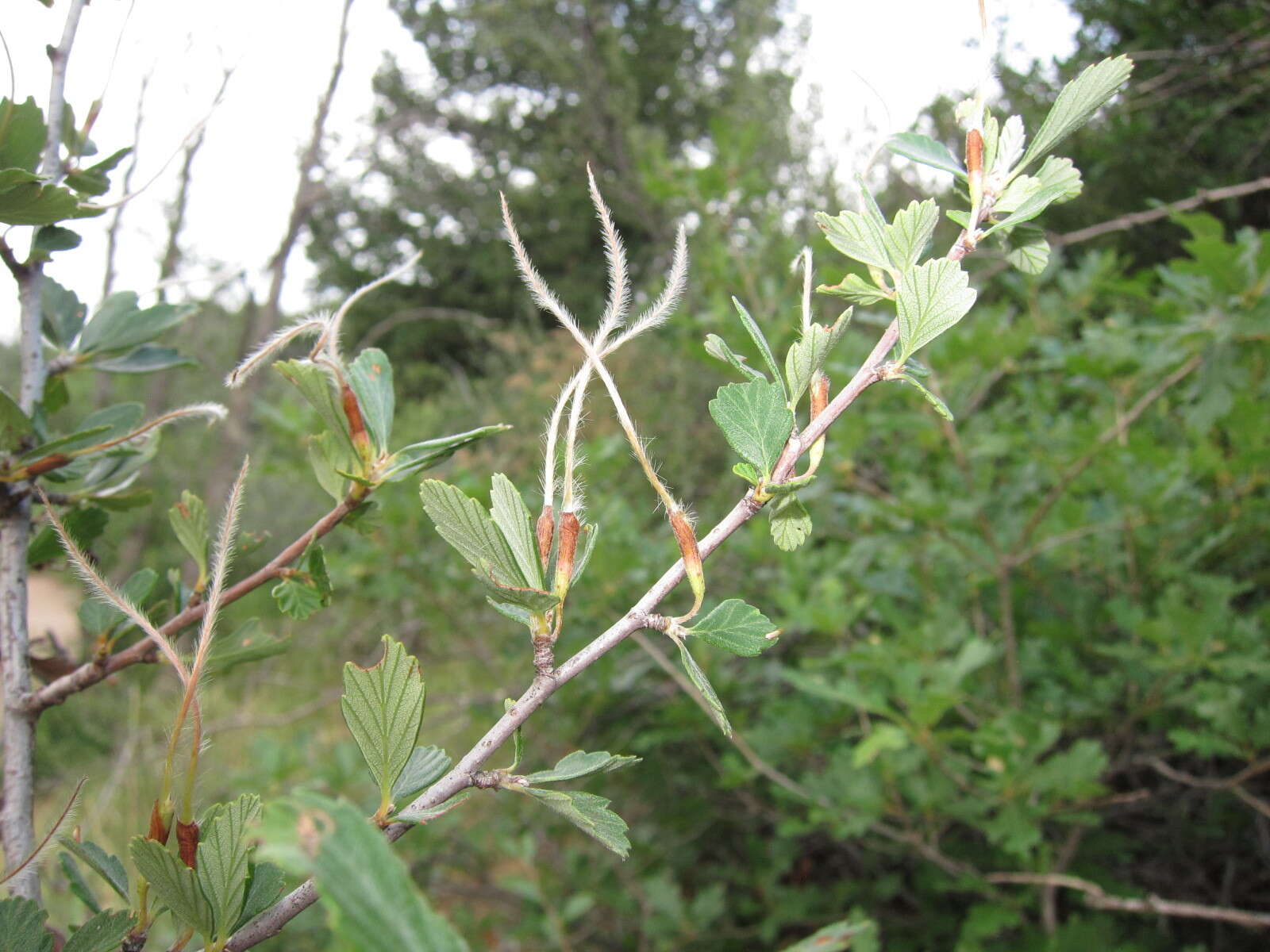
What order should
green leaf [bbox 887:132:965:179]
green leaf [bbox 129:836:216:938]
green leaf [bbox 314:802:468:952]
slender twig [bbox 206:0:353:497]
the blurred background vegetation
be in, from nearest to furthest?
green leaf [bbox 314:802:468:952], green leaf [bbox 129:836:216:938], green leaf [bbox 887:132:965:179], the blurred background vegetation, slender twig [bbox 206:0:353:497]

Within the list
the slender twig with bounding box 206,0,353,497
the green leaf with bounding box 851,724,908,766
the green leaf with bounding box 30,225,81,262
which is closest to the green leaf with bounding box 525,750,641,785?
the green leaf with bounding box 30,225,81,262

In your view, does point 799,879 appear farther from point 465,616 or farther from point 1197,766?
point 465,616

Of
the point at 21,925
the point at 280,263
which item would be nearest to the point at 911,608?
the point at 21,925

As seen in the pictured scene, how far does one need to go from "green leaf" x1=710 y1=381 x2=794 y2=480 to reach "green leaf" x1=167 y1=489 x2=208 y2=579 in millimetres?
307

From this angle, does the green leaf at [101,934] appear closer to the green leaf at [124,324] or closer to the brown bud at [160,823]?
the brown bud at [160,823]

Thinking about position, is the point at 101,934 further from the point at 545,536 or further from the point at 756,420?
the point at 756,420

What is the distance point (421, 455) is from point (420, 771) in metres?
0.17

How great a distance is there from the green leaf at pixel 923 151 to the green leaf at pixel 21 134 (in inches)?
17.7

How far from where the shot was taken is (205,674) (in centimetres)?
40

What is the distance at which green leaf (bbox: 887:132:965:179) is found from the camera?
42cm

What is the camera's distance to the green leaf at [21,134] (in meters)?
0.43

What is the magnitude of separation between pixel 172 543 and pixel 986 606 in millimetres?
5507

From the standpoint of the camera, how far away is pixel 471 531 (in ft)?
1.14

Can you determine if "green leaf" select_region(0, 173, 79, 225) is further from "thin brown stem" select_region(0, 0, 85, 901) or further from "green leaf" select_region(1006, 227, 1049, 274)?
"green leaf" select_region(1006, 227, 1049, 274)
